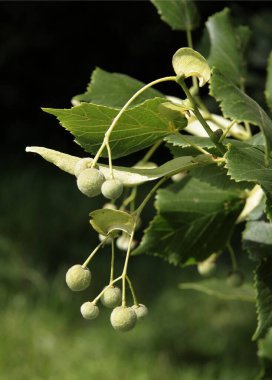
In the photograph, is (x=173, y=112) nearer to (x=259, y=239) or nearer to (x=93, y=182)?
(x=93, y=182)

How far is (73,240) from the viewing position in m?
4.46

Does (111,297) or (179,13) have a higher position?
(179,13)

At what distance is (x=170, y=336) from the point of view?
11.4 feet

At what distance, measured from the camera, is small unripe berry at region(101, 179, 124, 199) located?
682 millimetres

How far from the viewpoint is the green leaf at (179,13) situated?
45.8 inches

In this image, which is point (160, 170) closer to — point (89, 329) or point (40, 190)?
point (89, 329)

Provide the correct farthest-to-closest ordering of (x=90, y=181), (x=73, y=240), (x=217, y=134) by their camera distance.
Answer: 1. (x=73, y=240)
2. (x=217, y=134)
3. (x=90, y=181)

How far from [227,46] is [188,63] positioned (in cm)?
52

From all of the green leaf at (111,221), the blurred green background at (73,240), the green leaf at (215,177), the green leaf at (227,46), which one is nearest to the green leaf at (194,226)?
the green leaf at (215,177)

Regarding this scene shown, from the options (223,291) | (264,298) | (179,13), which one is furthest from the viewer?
(223,291)

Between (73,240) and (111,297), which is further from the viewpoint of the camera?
(73,240)

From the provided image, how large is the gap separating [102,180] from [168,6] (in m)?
0.56

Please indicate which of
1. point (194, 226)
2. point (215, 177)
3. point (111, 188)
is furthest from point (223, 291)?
point (111, 188)

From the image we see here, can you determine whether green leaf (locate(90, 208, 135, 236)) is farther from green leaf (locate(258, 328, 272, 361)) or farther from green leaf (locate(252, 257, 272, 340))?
green leaf (locate(258, 328, 272, 361))
